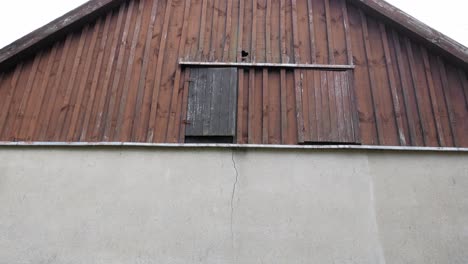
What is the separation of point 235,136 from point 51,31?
3.62 m

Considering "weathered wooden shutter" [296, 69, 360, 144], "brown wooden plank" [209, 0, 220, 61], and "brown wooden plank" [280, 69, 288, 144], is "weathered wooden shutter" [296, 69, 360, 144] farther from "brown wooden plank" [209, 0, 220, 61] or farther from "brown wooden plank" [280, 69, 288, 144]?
"brown wooden plank" [209, 0, 220, 61]

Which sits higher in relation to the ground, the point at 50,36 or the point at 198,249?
the point at 50,36

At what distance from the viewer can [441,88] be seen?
253 inches

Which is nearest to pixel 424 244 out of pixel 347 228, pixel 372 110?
pixel 347 228

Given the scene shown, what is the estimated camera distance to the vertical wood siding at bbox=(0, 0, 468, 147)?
6.20 m

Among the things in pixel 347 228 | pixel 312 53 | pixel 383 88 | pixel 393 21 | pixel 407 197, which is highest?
pixel 393 21

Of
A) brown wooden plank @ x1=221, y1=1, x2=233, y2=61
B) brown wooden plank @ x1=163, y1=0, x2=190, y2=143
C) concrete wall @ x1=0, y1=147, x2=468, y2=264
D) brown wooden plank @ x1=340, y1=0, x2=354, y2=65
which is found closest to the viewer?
concrete wall @ x1=0, y1=147, x2=468, y2=264

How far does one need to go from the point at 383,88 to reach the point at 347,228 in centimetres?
233

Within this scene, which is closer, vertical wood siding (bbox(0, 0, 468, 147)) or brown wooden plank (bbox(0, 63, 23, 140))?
vertical wood siding (bbox(0, 0, 468, 147))

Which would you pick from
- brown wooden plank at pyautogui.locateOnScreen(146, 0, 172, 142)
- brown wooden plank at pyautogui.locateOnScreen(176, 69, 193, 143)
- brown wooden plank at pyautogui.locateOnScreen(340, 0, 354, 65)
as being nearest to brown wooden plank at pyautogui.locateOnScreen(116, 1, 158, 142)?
brown wooden plank at pyautogui.locateOnScreen(146, 0, 172, 142)

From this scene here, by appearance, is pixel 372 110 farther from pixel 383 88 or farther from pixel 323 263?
pixel 323 263

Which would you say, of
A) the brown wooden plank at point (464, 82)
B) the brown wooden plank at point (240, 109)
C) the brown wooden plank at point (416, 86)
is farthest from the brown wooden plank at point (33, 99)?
the brown wooden plank at point (464, 82)

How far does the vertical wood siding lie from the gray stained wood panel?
129mm

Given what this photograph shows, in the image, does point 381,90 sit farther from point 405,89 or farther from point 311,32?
point 311,32
